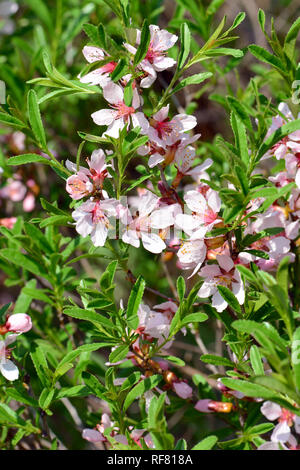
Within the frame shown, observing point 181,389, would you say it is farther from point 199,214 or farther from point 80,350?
point 199,214

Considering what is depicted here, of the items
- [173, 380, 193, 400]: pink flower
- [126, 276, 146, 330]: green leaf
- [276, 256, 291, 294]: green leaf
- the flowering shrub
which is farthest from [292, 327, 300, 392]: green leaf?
[173, 380, 193, 400]: pink flower

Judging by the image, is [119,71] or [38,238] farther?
[38,238]

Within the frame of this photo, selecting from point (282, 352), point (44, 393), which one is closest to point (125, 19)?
point (282, 352)

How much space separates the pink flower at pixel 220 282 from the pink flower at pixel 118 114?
0.35 meters

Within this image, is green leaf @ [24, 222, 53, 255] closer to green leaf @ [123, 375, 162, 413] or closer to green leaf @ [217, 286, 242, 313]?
green leaf @ [123, 375, 162, 413]

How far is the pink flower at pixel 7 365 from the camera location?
4.36ft

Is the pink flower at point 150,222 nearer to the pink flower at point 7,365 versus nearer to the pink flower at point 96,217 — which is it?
the pink flower at point 96,217

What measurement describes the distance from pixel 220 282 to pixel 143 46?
1.76 feet

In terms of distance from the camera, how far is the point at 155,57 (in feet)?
3.98

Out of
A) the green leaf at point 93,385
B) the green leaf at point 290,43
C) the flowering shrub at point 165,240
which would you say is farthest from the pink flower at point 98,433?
the green leaf at point 290,43

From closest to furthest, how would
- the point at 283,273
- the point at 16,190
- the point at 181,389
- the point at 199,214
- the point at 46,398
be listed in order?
the point at 283,273, the point at 199,214, the point at 46,398, the point at 181,389, the point at 16,190

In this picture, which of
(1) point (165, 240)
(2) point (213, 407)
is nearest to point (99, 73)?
(1) point (165, 240)

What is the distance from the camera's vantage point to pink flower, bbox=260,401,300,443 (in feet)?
3.81
